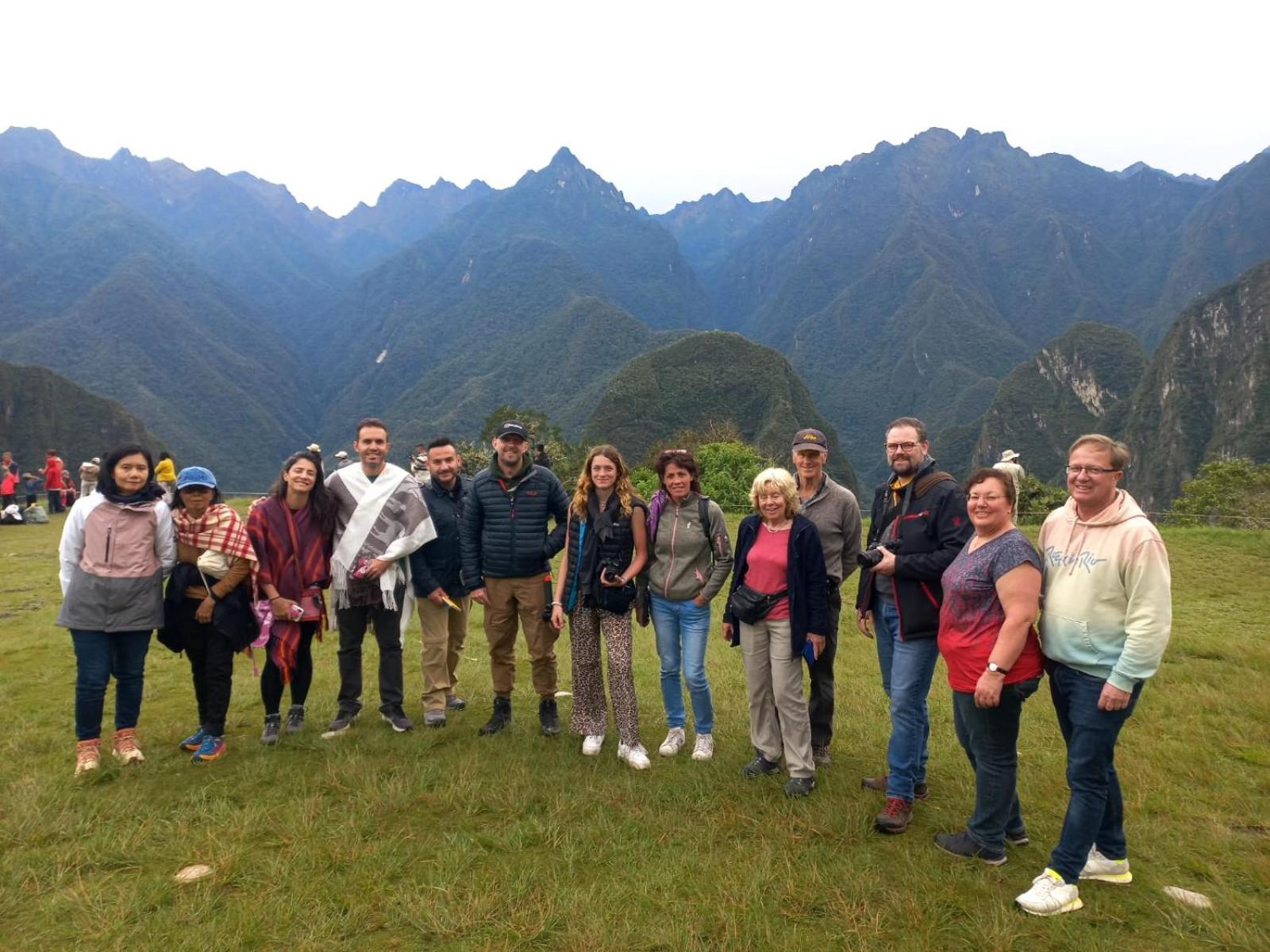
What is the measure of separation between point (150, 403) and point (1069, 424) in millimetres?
158701

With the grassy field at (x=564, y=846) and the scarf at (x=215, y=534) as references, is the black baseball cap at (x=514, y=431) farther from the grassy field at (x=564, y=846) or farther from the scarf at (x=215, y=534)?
the grassy field at (x=564, y=846)

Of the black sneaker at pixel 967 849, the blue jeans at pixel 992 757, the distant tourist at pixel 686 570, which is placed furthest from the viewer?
the distant tourist at pixel 686 570

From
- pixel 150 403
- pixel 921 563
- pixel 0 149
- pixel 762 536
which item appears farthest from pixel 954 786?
pixel 0 149

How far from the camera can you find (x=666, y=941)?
9.32 ft

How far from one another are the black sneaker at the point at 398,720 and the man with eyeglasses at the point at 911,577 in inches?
126

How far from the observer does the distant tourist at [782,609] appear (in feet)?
13.4

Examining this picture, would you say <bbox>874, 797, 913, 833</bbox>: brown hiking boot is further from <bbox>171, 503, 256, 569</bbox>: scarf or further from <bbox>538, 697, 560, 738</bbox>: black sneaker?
<bbox>171, 503, 256, 569</bbox>: scarf

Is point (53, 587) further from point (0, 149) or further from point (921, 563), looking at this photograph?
point (0, 149)

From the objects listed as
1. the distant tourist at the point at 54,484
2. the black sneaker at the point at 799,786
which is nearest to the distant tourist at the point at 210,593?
the black sneaker at the point at 799,786

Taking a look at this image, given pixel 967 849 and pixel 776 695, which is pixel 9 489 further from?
pixel 967 849

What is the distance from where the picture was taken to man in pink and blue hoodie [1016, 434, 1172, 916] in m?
2.83

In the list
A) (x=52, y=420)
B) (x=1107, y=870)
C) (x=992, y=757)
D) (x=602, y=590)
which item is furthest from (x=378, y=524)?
(x=52, y=420)

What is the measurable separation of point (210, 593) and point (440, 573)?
1.49 meters

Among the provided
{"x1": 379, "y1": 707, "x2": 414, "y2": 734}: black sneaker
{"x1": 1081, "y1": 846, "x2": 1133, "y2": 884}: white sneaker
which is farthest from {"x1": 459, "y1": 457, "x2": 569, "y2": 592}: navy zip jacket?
{"x1": 1081, "y1": 846, "x2": 1133, "y2": 884}: white sneaker
